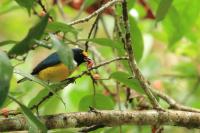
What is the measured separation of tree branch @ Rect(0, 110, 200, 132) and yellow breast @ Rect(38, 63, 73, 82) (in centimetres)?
41

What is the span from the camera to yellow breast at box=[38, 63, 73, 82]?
2053 millimetres

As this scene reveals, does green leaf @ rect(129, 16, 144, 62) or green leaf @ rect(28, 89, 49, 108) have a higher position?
green leaf @ rect(129, 16, 144, 62)

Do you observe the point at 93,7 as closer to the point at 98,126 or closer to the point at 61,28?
the point at 98,126

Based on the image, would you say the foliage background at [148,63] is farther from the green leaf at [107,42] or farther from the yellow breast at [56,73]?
the green leaf at [107,42]

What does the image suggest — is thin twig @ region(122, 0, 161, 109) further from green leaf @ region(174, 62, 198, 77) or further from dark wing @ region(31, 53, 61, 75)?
green leaf @ region(174, 62, 198, 77)

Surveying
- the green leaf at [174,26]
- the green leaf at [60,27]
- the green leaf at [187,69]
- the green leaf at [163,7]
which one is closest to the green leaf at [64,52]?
the green leaf at [60,27]

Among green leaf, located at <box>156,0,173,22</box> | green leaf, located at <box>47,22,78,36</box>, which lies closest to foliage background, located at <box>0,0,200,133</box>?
green leaf, located at <box>156,0,173,22</box>

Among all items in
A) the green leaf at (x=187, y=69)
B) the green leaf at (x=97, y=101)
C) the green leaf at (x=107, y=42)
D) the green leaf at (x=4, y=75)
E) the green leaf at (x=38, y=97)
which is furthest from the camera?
the green leaf at (x=187, y=69)

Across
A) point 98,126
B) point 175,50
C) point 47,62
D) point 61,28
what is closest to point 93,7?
point 175,50

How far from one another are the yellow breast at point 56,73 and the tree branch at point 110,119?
411mm

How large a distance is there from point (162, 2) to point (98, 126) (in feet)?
1.39

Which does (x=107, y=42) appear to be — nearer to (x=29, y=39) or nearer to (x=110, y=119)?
(x=110, y=119)

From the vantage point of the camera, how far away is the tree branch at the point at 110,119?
1497 millimetres

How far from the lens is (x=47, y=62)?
210cm
